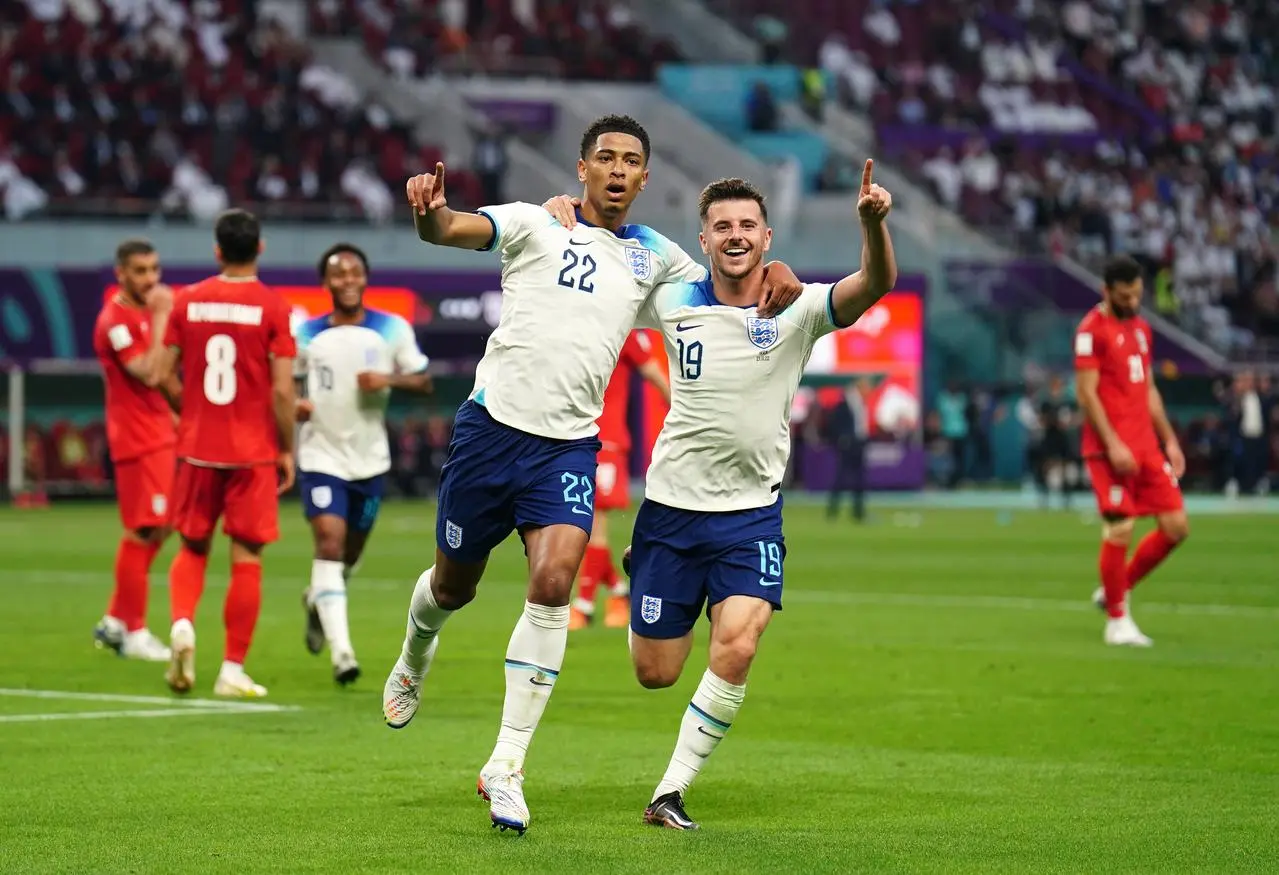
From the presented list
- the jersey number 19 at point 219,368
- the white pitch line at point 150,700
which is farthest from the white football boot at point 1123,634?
the jersey number 19 at point 219,368

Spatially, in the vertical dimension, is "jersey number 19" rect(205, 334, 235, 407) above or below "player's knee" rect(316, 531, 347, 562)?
above

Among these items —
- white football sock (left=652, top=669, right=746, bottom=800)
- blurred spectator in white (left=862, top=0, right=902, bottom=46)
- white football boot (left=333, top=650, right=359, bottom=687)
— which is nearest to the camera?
white football sock (left=652, top=669, right=746, bottom=800)

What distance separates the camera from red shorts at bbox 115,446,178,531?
13672mm

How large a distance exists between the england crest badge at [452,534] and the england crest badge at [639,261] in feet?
3.89

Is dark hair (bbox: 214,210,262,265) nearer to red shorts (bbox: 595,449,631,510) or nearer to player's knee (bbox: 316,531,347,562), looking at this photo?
player's knee (bbox: 316,531,347,562)

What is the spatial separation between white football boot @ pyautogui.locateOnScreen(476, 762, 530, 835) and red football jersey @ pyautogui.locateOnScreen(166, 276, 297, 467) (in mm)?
→ 4229

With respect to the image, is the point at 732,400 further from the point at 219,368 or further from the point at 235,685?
the point at 235,685

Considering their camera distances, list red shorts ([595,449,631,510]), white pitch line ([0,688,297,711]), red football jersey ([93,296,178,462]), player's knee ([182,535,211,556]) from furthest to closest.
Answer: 1. red shorts ([595,449,631,510])
2. red football jersey ([93,296,178,462])
3. player's knee ([182,535,211,556])
4. white pitch line ([0,688,297,711])

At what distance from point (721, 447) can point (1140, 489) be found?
7692 millimetres

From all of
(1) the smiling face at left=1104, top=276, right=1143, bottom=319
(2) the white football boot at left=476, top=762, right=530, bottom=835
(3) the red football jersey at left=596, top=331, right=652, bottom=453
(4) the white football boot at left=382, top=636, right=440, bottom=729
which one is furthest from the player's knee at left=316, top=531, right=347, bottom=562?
(1) the smiling face at left=1104, top=276, right=1143, bottom=319

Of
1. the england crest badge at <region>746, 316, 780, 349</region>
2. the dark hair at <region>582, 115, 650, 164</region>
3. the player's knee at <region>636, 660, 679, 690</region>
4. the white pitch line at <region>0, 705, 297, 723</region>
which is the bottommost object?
the white pitch line at <region>0, 705, 297, 723</region>

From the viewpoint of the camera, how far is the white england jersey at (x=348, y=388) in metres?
12.6

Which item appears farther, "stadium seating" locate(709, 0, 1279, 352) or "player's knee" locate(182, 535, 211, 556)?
"stadium seating" locate(709, 0, 1279, 352)

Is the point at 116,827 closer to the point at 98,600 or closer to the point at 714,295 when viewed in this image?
the point at 714,295
